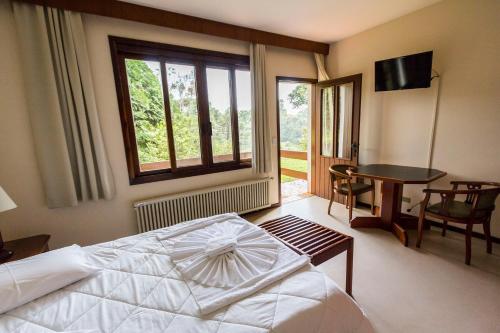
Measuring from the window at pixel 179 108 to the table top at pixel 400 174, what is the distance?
1.58m

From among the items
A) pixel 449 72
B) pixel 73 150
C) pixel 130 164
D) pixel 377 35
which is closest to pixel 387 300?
pixel 449 72

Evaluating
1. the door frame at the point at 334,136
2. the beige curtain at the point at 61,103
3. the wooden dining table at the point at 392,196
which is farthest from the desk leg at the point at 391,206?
the beige curtain at the point at 61,103

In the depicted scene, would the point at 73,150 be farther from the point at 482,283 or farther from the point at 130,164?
the point at 482,283

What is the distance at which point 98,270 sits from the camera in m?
1.22

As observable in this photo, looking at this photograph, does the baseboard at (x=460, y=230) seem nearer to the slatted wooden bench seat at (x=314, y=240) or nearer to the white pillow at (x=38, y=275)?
the slatted wooden bench seat at (x=314, y=240)

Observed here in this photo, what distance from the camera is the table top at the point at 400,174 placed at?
88.9 inches

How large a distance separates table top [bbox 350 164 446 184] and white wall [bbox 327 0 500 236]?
0.80 ft

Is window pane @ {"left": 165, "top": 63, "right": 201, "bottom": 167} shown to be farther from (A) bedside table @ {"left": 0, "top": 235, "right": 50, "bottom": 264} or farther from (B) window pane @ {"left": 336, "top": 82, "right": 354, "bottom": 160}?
(B) window pane @ {"left": 336, "top": 82, "right": 354, "bottom": 160}

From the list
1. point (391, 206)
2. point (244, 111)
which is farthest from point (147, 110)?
point (391, 206)

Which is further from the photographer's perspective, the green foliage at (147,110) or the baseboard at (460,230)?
the green foliage at (147,110)

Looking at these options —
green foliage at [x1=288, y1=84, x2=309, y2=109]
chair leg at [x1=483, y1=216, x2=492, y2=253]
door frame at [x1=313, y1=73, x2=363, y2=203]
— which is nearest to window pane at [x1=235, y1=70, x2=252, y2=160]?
door frame at [x1=313, y1=73, x2=363, y2=203]

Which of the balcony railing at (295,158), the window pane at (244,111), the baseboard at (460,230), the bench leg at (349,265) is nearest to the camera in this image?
the bench leg at (349,265)

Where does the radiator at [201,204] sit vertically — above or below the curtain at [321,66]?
below

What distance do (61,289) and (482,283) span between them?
293 centimetres
